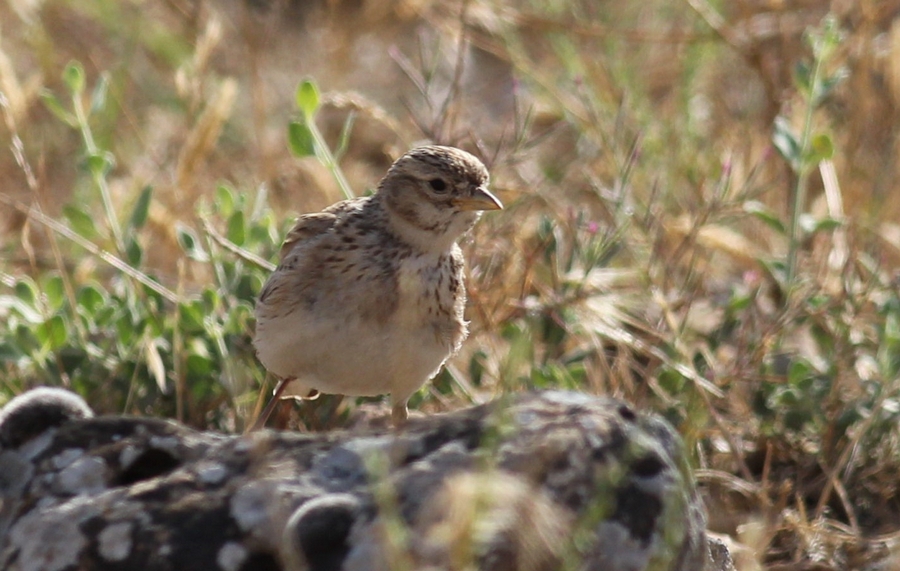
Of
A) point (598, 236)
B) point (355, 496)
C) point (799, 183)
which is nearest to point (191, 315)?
point (598, 236)

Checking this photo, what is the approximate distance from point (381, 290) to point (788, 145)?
1803mm

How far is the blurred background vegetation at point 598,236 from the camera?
4410mm

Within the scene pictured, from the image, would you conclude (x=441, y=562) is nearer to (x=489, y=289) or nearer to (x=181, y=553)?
(x=181, y=553)

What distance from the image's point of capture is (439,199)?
160 inches

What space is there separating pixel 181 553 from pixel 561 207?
3.53m

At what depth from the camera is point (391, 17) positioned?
8352mm

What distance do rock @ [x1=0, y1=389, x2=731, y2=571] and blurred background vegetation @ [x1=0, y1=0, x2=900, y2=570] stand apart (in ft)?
0.86

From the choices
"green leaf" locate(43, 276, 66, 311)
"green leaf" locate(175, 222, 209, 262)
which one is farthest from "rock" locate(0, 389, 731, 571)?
"green leaf" locate(175, 222, 209, 262)

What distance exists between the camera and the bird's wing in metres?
4.19

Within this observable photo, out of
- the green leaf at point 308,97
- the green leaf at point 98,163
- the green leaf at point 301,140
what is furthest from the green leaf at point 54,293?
the green leaf at point 308,97

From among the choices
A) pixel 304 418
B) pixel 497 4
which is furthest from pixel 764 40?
pixel 304 418

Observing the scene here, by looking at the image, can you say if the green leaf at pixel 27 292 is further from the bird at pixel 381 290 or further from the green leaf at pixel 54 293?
the bird at pixel 381 290

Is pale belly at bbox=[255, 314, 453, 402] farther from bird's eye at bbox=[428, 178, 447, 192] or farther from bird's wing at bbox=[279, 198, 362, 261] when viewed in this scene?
bird's eye at bbox=[428, 178, 447, 192]

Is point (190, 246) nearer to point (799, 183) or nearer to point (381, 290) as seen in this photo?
point (381, 290)
